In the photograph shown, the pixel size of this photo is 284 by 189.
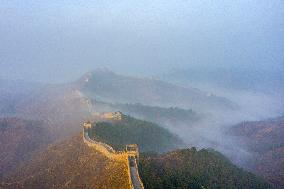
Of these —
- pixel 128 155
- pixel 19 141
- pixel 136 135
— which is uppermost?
pixel 128 155

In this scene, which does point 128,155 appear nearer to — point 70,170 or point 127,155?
point 127,155

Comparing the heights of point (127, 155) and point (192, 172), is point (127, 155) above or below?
above

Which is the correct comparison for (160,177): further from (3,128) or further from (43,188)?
(3,128)

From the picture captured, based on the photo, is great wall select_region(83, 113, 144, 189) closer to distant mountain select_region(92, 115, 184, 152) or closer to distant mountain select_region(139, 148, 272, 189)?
distant mountain select_region(139, 148, 272, 189)

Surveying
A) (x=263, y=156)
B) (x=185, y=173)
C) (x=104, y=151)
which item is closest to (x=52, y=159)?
(x=104, y=151)

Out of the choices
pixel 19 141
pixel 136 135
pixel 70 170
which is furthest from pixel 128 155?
pixel 19 141

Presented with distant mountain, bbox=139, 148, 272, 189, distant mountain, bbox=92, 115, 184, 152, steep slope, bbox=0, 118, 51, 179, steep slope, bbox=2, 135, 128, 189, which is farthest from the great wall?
steep slope, bbox=0, 118, 51, 179

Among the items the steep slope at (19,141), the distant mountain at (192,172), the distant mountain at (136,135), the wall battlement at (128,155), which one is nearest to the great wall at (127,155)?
the wall battlement at (128,155)
